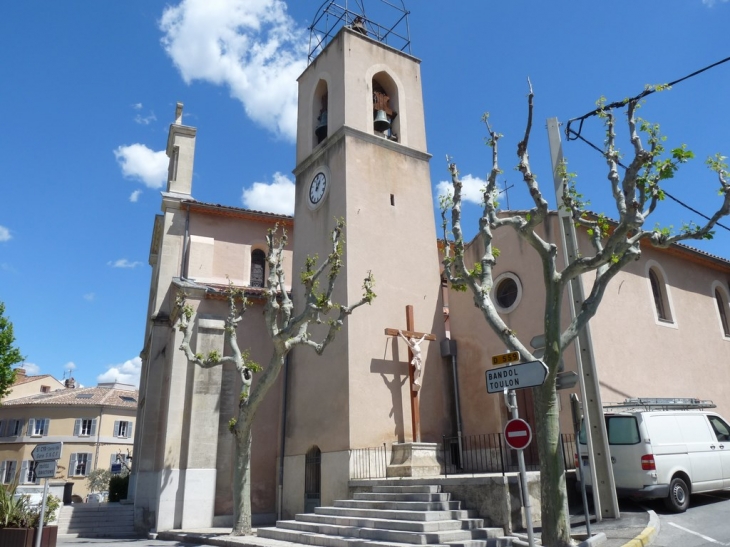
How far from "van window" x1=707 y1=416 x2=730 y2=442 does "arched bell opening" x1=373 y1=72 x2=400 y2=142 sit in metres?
11.8

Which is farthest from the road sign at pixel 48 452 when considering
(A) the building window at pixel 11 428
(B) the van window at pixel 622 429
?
(A) the building window at pixel 11 428

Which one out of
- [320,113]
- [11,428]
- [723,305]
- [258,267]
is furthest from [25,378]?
[723,305]

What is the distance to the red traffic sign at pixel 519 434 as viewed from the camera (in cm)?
727

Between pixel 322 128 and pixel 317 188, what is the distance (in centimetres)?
236

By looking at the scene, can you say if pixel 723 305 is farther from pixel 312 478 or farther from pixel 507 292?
pixel 312 478

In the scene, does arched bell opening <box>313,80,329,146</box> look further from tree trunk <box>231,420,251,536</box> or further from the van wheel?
the van wheel

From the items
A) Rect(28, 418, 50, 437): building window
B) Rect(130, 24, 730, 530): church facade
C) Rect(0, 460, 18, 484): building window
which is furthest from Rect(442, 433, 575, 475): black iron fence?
Rect(0, 460, 18, 484): building window

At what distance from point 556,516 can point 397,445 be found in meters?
6.99

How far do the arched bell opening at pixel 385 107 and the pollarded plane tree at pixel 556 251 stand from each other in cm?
855

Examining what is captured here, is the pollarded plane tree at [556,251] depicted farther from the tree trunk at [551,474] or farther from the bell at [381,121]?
the bell at [381,121]

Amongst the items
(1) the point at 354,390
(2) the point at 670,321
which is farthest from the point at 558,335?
(2) the point at 670,321

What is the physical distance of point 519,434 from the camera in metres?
7.36

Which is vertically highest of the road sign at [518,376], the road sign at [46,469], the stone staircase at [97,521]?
the road sign at [518,376]

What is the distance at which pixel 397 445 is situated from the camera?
14.7 meters
